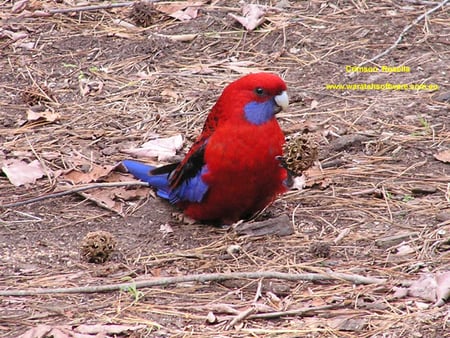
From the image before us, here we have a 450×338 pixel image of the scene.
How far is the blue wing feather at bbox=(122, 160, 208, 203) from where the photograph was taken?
14.1 feet

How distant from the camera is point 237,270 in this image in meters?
3.74

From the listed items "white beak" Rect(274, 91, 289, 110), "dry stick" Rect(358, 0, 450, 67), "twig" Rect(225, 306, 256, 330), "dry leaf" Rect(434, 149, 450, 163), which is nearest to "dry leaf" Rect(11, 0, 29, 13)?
"dry stick" Rect(358, 0, 450, 67)

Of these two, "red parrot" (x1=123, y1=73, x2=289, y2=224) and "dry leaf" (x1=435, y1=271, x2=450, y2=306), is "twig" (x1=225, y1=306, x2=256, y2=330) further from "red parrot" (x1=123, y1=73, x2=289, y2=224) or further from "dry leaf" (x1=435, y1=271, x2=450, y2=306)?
"red parrot" (x1=123, y1=73, x2=289, y2=224)

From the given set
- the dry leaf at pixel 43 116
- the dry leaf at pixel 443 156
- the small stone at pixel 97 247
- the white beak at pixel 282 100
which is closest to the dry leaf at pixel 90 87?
the dry leaf at pixel 43 116

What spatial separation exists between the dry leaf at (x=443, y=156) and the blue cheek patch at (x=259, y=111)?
3.26 ft

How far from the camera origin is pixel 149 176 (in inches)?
182

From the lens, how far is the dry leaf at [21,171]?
465 centimetres

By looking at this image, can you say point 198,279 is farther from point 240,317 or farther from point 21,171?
point 21,171

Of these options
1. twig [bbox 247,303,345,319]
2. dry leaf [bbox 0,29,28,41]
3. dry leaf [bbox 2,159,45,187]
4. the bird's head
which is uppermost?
the bird's head

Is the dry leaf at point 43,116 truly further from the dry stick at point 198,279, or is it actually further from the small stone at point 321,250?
the small stone at point 321,250

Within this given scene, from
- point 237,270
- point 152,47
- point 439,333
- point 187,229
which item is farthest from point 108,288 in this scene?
point 152,47

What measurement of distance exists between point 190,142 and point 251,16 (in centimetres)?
138

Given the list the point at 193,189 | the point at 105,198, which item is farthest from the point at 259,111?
the point at 105,198

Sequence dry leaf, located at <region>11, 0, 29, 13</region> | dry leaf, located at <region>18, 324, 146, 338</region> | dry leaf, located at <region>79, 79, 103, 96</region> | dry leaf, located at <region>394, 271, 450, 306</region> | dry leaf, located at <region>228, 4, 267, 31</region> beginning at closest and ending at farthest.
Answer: dry leaf, located at <region>18, 324, 146, 338</region> < dry leaf, located at <region>394, 271, 450, 306</region> < dry leaf, located at <region>79, 79, 103, 96</region> < dry leaf, located at <region>228, 4, 267, 31</region> < dry leaf, located at <region>11, 0, 29, 13</region>
